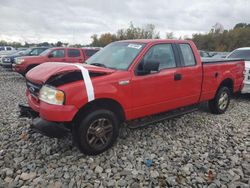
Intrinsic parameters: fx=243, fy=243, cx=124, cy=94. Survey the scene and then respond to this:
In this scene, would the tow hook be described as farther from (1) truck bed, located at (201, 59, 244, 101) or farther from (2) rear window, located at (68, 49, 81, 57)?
(2) rear window, located at (68, 49, 81, 57)

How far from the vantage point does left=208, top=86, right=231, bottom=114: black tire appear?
618 centimetres

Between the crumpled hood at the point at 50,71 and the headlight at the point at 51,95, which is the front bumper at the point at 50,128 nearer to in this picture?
the headlight at the point at 51,95

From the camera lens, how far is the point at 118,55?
4.61 m

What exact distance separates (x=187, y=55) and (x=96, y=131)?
8.81ft

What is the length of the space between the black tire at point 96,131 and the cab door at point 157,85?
51 centimetres

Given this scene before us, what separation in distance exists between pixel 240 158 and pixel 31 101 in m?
3.60

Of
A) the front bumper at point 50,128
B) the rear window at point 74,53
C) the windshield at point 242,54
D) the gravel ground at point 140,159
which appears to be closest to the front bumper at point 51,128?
the front bumper at point 50,128

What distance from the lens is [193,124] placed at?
549cm

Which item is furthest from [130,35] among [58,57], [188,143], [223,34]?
[188,143]

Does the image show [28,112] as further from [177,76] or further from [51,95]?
[177,76]

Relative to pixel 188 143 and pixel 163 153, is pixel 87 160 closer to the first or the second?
pixel 163 153

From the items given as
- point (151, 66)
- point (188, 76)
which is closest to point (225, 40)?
point (188, 76)

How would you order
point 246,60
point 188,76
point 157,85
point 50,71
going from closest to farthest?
point 50,71 → point 157,85 → point 188,76 → point 246,60

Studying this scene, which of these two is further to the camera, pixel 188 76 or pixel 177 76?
pixel 188 76
